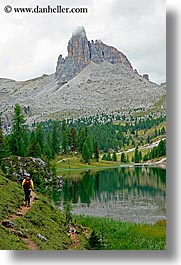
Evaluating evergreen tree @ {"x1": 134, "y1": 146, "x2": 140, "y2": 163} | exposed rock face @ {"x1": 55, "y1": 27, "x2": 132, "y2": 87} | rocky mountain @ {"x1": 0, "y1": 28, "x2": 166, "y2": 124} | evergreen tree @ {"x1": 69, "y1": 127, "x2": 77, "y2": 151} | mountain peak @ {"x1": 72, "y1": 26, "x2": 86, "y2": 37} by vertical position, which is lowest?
evergreen tree @ {"x1": 134, "y1": 146, "x2": 140, "y2": 163}

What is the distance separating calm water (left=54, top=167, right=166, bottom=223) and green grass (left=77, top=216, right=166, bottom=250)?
0.32ft

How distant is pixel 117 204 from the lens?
8367mm

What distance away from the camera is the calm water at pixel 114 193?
8.30 metres

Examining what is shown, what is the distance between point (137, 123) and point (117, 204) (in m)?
1.19

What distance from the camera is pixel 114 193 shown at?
8.38 metres

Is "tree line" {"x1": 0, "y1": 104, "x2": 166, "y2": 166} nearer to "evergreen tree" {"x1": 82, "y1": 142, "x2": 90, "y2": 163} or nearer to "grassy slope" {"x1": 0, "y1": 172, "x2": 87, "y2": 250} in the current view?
"evergreen tree" {"x1": 82, "y1": 142, "x2": 90, "y2": 163}

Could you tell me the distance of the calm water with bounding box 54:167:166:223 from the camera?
8.30 meters

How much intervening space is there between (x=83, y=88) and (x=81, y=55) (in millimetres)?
473

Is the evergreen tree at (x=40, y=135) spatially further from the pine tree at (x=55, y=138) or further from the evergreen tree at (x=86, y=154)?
the evergreen tree at (x=86, y=154)

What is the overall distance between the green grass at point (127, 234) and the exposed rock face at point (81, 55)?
80.2 inches

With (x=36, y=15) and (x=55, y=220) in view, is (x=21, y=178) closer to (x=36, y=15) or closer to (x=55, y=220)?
(x=55, y=220)

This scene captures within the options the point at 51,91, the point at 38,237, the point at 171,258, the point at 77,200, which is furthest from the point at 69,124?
the point at 171,258

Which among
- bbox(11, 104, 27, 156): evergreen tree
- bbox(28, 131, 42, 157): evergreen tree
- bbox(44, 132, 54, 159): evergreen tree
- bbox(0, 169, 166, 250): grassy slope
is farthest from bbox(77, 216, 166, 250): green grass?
bbox(11, 104, 27, 156): evergreen tree

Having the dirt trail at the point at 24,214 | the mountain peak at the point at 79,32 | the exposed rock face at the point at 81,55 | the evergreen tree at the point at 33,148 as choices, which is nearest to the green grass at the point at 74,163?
the evergreen tree at the point at 33,148
